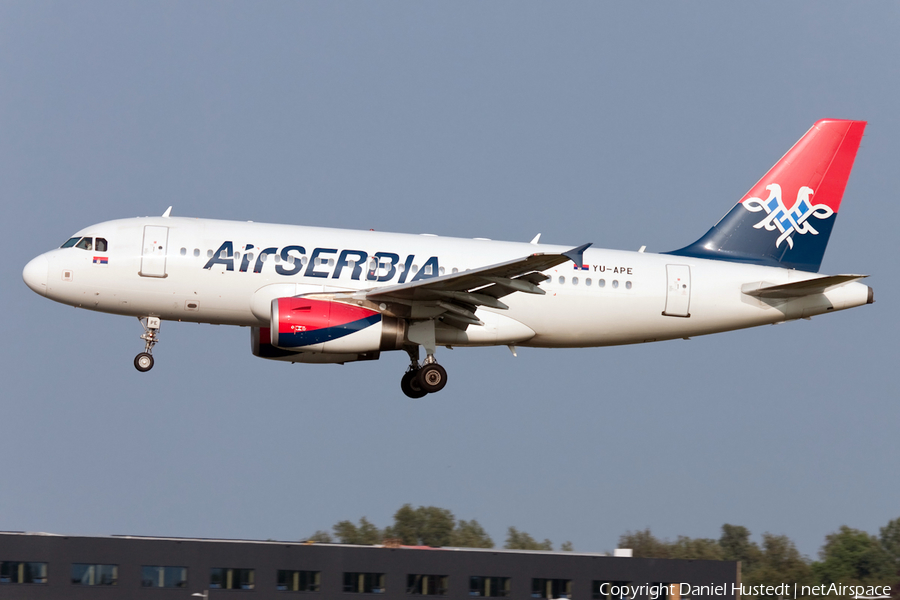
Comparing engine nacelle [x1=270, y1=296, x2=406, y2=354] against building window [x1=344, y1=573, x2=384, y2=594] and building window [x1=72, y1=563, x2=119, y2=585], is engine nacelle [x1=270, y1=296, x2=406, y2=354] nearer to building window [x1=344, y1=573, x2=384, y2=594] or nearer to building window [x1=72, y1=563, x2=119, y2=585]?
building window [x1=344, y1=573, x2=384, y2=594]

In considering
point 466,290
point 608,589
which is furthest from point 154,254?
point 608,589

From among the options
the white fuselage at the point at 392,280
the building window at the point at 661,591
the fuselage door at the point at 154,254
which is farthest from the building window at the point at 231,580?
the building window at the point at 661,591

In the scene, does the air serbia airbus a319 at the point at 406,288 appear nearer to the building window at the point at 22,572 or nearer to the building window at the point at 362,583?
the building window at the point at 362,583

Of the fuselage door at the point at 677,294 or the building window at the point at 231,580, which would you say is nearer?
the fuselage door at the point at 677,294

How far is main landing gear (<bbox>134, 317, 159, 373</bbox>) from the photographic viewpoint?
2998cm

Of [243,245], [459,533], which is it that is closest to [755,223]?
[243,245]

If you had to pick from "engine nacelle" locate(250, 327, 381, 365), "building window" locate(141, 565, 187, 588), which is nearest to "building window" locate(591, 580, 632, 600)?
"engine nacelle" locate(250, 327, 381, 365)

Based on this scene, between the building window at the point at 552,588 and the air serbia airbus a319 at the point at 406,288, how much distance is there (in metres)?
11.3

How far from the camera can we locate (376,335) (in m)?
29.0

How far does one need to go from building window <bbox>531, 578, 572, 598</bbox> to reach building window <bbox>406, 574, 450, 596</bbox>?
133 inches

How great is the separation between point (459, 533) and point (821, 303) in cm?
5303

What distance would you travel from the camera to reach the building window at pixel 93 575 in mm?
36656

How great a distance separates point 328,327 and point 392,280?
2.46m

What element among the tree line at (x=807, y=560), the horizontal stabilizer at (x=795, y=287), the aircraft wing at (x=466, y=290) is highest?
the horizontal stabilizer at (x=795, y=287)
